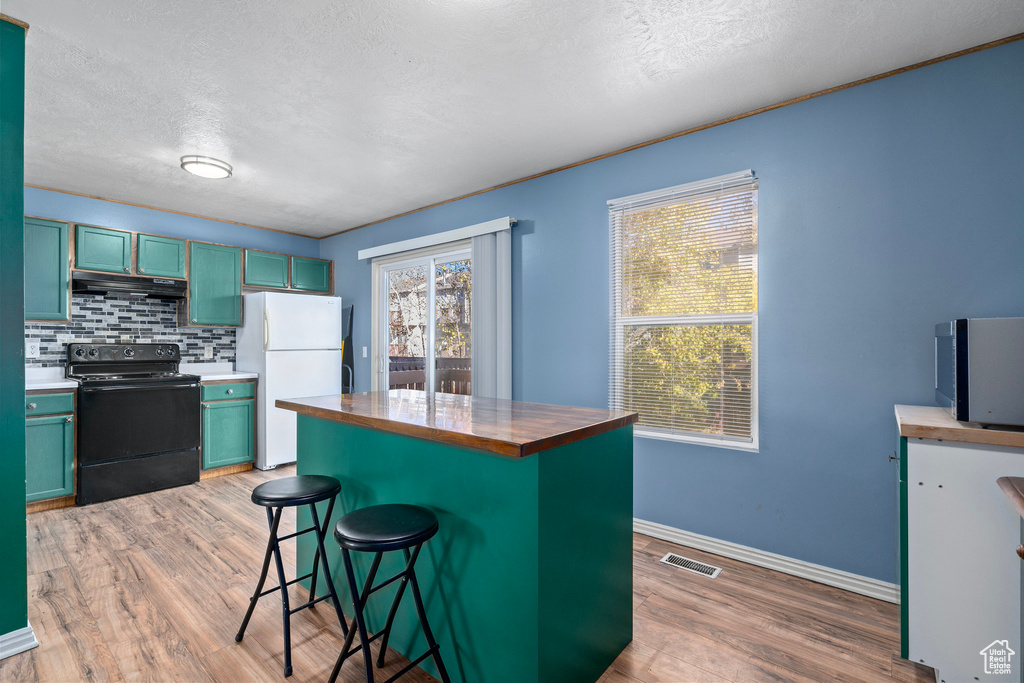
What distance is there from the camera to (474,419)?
69.6 inches

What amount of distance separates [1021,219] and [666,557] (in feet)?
7.54

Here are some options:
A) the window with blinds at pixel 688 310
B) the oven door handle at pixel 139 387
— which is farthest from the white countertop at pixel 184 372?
the window with blinds at pixel 688 310

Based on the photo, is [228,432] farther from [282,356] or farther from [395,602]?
[395,602]

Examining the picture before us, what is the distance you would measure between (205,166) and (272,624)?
9.89 ft

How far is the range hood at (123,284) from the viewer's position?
390cm

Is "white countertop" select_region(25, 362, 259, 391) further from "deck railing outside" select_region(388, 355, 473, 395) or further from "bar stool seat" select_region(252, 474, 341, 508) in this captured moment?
"bar stool seat" select_region(252, 474, 341, 508)

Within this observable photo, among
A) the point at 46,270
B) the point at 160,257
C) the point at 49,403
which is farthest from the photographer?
the point at 160,257

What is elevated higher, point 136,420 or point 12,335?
point 12,335

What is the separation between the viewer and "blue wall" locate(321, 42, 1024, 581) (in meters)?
2.08

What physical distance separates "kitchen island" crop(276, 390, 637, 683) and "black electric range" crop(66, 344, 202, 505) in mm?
2885

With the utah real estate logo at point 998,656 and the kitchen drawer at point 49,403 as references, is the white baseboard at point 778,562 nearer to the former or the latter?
the utah real estate logo at point 998,656

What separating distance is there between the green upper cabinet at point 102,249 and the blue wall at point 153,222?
0.23 metres

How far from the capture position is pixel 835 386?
7.92ft

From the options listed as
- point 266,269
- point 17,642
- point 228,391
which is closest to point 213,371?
point 228,391
